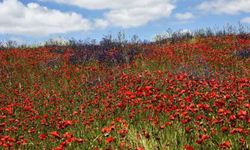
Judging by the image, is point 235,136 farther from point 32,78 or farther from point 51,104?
point 32,78

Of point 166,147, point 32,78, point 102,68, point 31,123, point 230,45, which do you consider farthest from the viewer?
point 230,45

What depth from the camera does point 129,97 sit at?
738cm

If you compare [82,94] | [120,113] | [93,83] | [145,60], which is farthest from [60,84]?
[120,113]

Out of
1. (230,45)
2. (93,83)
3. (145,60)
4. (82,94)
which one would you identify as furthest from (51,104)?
(230,45)

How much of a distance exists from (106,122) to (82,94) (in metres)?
3.33

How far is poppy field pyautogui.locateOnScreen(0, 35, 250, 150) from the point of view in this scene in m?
5.53

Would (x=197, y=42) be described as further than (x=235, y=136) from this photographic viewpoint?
Yes

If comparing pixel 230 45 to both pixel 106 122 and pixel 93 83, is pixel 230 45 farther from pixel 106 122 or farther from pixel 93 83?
pixel 106 122

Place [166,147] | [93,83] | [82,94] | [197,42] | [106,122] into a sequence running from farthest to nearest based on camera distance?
[197,42]
[93,83]
[82,94]
[106,122]
[166,147]

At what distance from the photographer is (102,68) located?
15359mm

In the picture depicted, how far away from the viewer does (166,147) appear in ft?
16.7

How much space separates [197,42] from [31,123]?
12.7 m

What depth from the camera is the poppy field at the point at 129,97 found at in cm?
553

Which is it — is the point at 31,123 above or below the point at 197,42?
below
